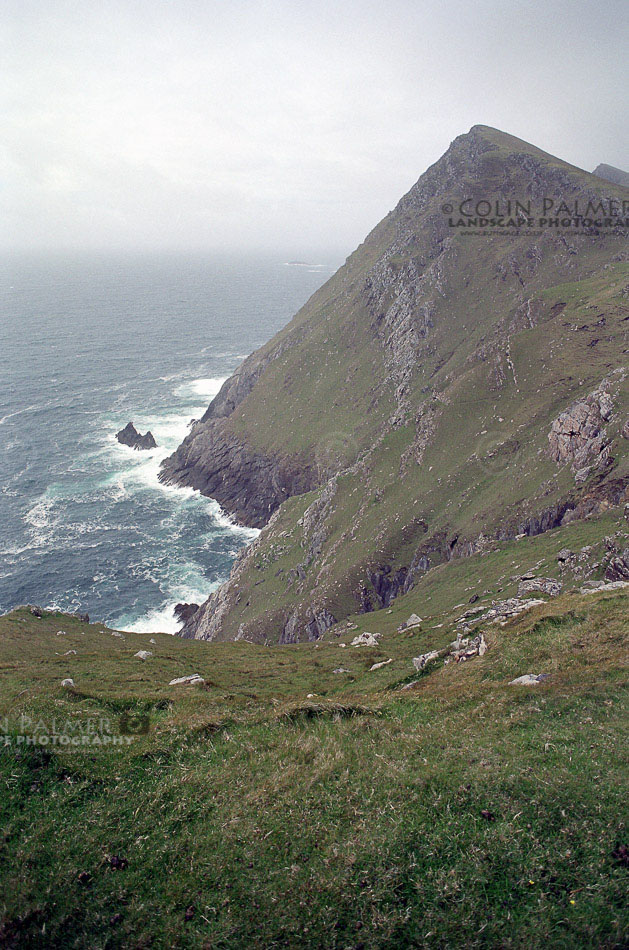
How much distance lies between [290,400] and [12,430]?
9482 cm

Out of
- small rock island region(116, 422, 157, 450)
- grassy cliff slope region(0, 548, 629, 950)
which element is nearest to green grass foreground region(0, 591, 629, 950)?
grassy cliff slope region(0, 548, 629, 950)

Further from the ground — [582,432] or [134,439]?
[582,432]

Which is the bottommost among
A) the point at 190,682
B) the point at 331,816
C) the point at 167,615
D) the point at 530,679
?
the point at 167,615

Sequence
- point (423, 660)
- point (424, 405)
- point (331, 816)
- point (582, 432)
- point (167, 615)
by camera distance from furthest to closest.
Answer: point (424, 405) < point (167, 615) < point (582, 432) < point (423, 660) < point (331, 816)

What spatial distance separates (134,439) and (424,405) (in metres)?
99.4

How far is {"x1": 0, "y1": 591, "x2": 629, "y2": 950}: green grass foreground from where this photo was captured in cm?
1104

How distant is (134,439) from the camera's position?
150 m

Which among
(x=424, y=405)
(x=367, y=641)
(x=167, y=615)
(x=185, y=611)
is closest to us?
(x=367, y=641)

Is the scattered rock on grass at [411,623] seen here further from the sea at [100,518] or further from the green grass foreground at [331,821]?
the sea at [100,518]

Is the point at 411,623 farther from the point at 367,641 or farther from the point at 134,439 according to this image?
the point at 134,439

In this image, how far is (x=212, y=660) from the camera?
139 feet

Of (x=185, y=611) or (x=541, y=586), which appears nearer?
(x=541, y=586)

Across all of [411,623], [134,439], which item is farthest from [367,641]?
[134,439]

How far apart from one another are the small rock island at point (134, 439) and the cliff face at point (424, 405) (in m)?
13.3
